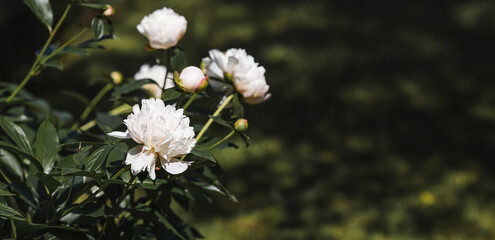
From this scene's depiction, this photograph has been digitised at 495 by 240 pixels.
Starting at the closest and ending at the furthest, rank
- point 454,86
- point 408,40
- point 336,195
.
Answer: point 336,195
point 454,86
point 408,40

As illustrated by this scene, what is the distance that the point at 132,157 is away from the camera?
97 cm

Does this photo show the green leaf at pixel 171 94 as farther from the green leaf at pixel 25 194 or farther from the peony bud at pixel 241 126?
the green leaf at pixel 25 194

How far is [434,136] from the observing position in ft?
11.5

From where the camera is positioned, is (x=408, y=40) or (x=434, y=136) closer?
(x=434, y=136)

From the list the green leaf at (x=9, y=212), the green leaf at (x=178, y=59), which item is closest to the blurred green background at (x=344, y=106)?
the green leaf at (x=178, y=59)

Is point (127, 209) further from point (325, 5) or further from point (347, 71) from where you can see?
point (325, 5)

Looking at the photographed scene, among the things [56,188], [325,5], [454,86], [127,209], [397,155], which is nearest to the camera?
[56,188]

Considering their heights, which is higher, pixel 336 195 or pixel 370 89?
pixel 370 89

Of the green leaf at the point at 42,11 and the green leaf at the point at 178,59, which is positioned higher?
the green leaf at the point at 178,59

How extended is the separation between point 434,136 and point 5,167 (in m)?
2.63

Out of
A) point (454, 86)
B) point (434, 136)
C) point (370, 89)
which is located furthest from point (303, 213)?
point (454, 86)

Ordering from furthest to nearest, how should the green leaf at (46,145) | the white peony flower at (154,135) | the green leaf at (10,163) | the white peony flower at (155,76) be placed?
1. the white peony flower at (155,76)
2. the green leaf at (10,163)
3. the green leaf at (46,145)
4. the white peony flower at (154,135)

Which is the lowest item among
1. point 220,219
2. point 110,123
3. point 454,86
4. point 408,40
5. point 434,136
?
point 110,123

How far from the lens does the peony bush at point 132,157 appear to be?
3.19 feet
